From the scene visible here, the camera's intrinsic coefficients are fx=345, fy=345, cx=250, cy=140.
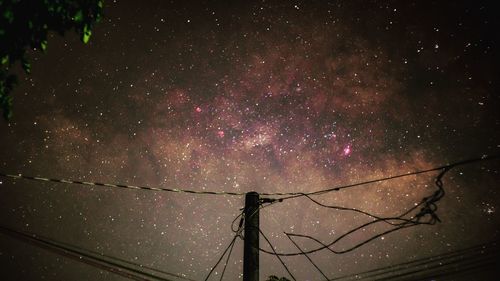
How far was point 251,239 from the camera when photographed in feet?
18.3

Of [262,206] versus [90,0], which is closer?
[90,0]

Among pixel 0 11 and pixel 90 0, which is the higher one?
pixel 90 0

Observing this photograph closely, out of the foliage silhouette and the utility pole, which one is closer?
the foliage silhouette

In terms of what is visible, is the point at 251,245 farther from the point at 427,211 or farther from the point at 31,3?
the point at 31,3

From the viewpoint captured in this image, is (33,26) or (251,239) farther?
(251,239)

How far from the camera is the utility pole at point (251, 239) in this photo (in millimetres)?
5379

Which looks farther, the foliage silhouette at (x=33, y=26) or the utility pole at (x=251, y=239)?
the utility pole at (x=251, y=239)

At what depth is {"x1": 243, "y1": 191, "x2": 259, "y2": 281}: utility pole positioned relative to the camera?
538cm

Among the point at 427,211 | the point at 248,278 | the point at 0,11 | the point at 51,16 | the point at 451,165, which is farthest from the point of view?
the point at 248,278

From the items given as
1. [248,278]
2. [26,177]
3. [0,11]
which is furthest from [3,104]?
[248,278]

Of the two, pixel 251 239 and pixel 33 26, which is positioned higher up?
pixel 33 26

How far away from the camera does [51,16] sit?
10.5 ft

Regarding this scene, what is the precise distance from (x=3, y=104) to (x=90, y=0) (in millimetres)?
1251

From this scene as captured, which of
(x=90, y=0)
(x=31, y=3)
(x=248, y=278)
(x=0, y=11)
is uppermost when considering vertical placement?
(x=90, y=0)
